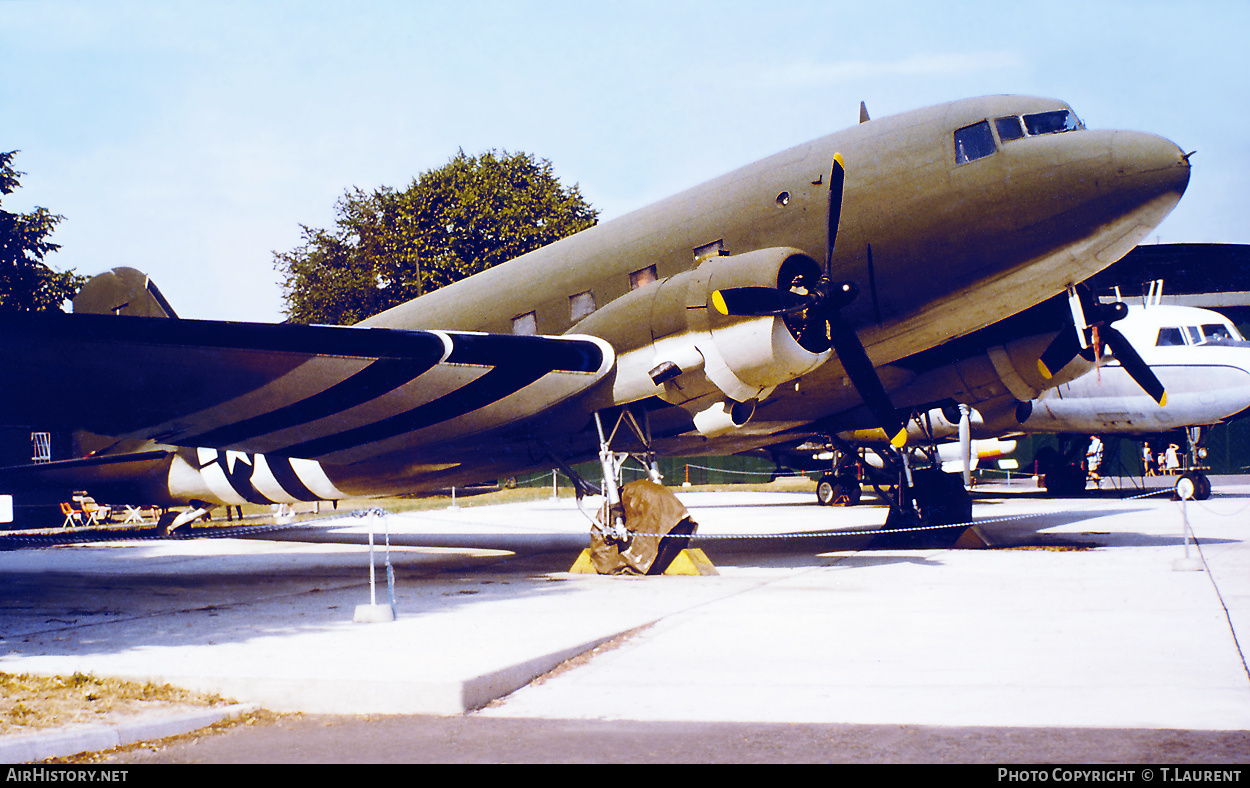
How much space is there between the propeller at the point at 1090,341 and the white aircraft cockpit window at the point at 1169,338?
10632 millimetres

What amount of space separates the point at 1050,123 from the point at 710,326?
14.7 feet

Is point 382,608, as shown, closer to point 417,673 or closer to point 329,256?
point 417,673

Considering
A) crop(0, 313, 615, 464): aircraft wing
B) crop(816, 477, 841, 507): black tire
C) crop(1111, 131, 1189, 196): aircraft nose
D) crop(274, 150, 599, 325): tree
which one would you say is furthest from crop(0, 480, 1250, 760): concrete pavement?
crop(274, 150, 599, 325): tree

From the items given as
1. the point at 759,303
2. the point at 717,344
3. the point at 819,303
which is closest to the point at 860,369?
the point at 819,303

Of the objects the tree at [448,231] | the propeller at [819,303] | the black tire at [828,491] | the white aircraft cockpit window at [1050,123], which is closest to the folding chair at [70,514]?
the tree at [448,231]

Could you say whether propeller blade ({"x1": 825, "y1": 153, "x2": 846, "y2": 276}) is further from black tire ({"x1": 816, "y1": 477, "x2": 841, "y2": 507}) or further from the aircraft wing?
black tire ({"x1": 816, "y1": 477, "x2": 841, "y2": 507})

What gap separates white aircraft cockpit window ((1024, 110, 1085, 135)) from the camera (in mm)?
11070

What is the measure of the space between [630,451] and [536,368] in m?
1.74

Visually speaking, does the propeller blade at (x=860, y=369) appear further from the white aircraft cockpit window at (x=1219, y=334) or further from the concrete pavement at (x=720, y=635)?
the white aircraft cockpit window at (x=1219, y=334)

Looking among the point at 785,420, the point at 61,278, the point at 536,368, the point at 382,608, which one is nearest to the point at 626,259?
the point at 536,368

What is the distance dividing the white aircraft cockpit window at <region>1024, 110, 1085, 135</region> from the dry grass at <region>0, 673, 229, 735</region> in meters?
9.99

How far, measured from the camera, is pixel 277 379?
11.4 metres

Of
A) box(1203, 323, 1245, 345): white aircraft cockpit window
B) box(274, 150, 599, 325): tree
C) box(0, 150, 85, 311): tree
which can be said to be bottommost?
box(1203, 323, 1245, 345): white aircraft cockpit window

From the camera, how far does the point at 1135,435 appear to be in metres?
25.1
